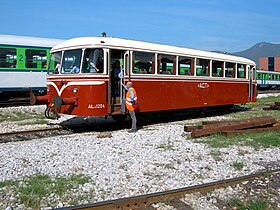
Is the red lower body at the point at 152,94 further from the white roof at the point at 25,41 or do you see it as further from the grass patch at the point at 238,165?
the white roof at the point at 25,41

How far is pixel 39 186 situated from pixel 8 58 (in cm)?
1386

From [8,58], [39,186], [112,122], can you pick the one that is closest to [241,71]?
[112,122]

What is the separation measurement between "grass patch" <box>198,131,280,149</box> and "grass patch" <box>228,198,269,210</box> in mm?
3579

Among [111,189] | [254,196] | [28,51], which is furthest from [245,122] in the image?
[28,51]

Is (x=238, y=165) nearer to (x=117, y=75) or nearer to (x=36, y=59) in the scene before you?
(x=117, y=75)

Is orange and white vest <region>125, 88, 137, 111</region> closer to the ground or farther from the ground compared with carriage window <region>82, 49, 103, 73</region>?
closer to the ground

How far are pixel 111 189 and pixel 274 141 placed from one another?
18.7 ft

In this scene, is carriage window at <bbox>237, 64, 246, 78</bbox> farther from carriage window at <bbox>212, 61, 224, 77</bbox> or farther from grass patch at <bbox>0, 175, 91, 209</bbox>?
grass patch at <bbox>0, 175, 91, 209</bbox>

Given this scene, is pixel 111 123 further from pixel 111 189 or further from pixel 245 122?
pixel 111 189

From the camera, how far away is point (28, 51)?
18391 millimetres

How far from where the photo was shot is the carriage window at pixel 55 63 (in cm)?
1134

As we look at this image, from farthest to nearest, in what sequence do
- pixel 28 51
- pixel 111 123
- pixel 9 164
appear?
pixel 28 51 → pixel 111 123 → pixel 9 164

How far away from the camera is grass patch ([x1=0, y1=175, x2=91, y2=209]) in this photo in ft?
16.2

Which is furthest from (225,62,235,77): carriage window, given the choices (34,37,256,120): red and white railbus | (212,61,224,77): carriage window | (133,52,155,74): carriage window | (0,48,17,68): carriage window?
(0,48,17,68): carriage window
